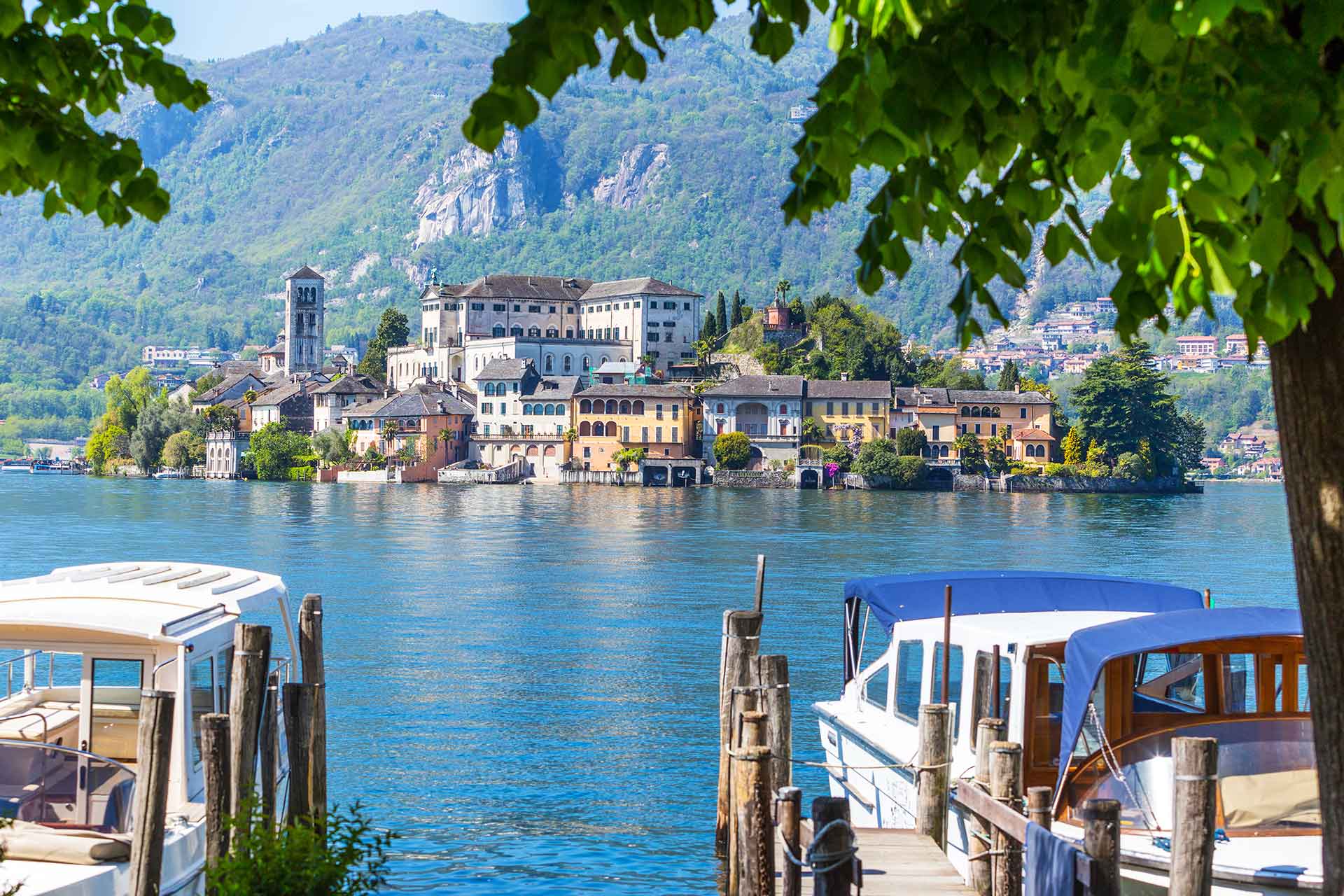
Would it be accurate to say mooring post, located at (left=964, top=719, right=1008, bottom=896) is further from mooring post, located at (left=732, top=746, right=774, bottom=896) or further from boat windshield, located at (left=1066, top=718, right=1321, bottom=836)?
mooring post, located at (left=732, top=746, right=774, bottom=896)

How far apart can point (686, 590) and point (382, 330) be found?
129635 mm

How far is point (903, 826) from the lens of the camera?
13.4 m

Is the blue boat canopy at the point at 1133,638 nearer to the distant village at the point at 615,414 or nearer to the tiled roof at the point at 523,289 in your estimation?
the distant village at the point at 615,414

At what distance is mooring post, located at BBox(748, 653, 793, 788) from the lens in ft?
40.2

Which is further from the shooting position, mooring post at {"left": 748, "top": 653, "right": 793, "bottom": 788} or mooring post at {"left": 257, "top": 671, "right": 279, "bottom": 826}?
mooring post at {"left": 748, "top": 653, "right": 793, "bottom": 788}

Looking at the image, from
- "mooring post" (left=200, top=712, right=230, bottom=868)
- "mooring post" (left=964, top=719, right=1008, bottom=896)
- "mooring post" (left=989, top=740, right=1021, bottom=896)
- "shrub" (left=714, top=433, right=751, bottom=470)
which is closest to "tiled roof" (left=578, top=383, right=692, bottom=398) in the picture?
"shrub" (left=714, top=433, right=751, bottom=470)

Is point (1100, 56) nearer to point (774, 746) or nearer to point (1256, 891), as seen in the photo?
point (1256, 891)

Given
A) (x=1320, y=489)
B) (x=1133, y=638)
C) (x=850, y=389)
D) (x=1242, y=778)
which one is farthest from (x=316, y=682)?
(x=850, y=389)

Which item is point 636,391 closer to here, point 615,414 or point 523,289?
point 615,414

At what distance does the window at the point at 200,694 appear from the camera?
11.3 metres

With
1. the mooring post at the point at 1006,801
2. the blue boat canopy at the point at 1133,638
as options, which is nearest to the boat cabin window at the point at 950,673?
the blue boat canopy at the point at 1133,638

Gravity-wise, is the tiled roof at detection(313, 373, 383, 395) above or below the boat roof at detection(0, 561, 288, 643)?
above

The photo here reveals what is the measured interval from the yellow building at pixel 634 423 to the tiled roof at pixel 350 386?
26.5 m

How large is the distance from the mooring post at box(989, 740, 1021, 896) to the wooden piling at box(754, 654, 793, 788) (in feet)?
8.29
